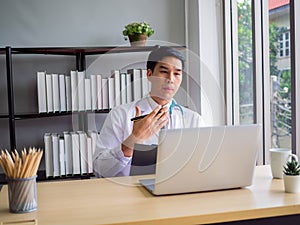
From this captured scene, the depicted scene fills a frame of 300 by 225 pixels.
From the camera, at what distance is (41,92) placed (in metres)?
2.68

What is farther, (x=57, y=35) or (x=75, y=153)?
(x=57, y=35)

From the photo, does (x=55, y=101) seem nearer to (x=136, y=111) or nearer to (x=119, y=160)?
(x=136, y=111)

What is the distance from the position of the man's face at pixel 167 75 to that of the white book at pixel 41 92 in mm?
1085

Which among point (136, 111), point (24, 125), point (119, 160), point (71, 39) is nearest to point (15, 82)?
point (24, 125)

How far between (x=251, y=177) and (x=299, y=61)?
1037mm

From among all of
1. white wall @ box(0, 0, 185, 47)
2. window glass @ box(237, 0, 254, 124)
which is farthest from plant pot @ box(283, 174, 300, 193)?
white wall @ box(0, 0, 185, 47)

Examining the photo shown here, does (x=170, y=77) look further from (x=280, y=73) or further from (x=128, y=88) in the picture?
(x=128, y=88)

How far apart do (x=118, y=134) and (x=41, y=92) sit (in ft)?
3.39

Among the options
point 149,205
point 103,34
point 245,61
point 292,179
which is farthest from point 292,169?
point 103,34

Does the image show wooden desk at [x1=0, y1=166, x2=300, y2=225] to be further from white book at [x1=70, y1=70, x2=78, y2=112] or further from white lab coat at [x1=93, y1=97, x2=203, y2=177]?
white book at [x1=70, y1=70, x2=78, y2=112]

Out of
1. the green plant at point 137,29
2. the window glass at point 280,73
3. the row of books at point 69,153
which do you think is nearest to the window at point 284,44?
the window glass at point 280,73

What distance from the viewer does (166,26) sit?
308 centimetres

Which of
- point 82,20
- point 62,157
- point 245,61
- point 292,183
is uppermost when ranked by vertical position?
point 82,20

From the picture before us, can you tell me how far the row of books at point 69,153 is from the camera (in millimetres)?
2703
